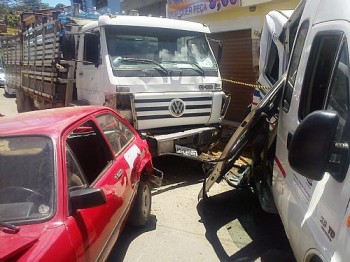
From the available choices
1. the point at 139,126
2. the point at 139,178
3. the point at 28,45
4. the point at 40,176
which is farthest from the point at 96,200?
the point at 28,45

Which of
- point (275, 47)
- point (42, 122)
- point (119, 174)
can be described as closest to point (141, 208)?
point (119, 174)

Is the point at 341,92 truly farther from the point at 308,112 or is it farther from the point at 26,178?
the point at 26,178

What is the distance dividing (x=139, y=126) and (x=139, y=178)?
6.17 feet

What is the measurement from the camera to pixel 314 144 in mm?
1920

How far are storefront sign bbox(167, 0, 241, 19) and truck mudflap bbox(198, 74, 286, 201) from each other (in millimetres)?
6560

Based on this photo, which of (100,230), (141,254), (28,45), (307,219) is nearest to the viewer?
(307,219)

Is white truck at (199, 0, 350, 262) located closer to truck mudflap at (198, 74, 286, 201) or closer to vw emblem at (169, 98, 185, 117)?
truck mudflap at (198, 74, 286, 201)

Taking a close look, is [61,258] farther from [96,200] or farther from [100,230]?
[100,230]

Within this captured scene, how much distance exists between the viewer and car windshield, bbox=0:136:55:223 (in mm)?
2475

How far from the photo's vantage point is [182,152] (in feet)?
20.5

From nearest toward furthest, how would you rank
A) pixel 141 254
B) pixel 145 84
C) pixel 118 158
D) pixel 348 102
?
pixel 348 102, pixel 118 158, pixel 141 254, pixel 145 84

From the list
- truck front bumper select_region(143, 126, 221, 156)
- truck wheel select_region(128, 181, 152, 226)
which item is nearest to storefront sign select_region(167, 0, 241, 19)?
truck front bumper select_region(143, 126, 221, 156)

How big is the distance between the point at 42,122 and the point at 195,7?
977 centimetres

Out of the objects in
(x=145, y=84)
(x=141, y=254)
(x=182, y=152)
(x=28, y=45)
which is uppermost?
(x=28, y=45)
